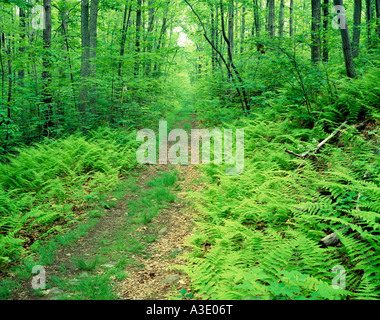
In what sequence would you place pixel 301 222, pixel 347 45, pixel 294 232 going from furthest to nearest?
pixel 347 45, pixel 301 222, pixel 294 232

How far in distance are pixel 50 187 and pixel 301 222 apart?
594cm

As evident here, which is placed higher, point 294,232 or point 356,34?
point 356,34

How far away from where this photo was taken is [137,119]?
13031 mm

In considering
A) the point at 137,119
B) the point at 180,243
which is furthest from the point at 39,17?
the point at 180,243

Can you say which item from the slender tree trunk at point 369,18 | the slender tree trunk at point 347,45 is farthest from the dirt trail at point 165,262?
the slender tree trunk at point 369,18

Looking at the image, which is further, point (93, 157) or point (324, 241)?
point (93, 157)

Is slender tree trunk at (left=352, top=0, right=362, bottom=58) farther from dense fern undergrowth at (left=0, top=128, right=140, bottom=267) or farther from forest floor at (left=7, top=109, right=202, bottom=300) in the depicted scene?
dense fern undergrowth at (left=0, top=128, right=140, bottom=267)

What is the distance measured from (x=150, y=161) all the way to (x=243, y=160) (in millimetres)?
4234

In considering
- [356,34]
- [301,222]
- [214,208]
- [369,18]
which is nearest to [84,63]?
[214,208]

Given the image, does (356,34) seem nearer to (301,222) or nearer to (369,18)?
(369,18)

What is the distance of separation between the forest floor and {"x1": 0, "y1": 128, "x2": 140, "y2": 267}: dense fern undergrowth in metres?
0.64

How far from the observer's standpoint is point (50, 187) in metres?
6.25

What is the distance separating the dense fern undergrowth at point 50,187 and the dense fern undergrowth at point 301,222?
10.4 ft
